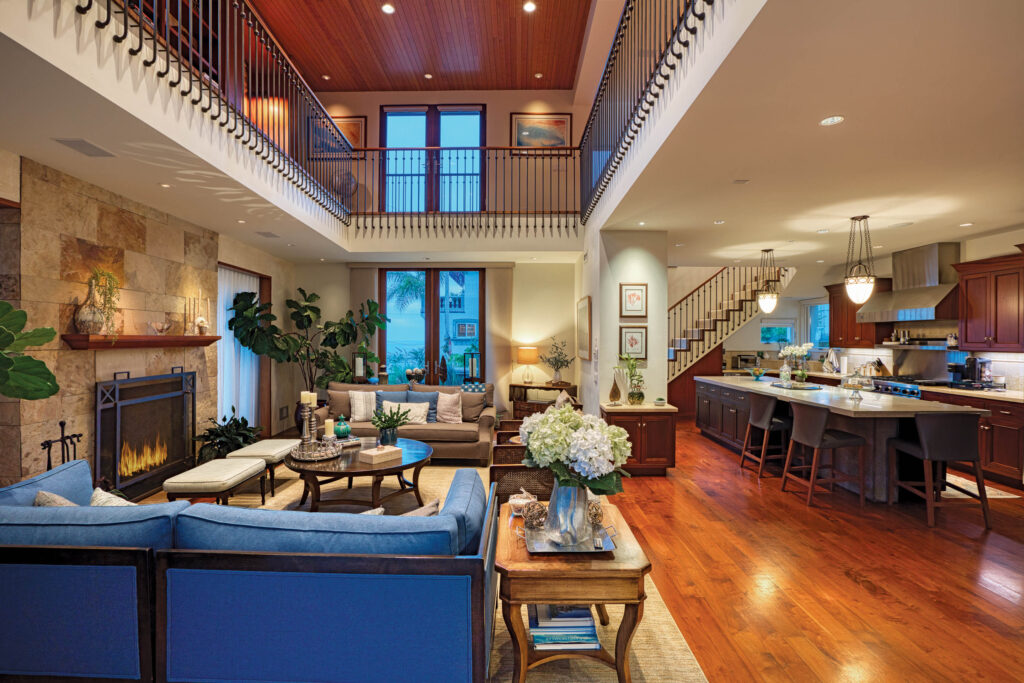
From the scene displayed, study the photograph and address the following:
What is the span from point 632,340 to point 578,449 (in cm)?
403

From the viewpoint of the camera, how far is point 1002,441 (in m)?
5.12

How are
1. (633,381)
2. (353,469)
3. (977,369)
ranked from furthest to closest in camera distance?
1. (977,369)
2. (633,381)
3. (353,469)

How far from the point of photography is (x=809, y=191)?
4.18 meters

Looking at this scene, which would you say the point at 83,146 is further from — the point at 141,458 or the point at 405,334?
the point at 405,334

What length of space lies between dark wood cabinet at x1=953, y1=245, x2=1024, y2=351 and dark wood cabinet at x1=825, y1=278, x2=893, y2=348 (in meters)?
1.65

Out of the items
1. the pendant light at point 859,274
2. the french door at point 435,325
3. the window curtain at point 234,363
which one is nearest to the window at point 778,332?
the pendant light at point 859,274

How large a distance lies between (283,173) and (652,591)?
4.77 metres

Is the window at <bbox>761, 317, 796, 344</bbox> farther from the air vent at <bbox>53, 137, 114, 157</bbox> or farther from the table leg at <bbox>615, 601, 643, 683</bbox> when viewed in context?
the air vent at <bbox>53, 137, 114, 157</bbox>

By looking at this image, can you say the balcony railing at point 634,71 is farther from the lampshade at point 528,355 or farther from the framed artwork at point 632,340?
the lampshade at point 528,355

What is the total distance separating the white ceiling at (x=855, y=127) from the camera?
1941mm

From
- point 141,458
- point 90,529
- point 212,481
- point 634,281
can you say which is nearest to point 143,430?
point 141,458

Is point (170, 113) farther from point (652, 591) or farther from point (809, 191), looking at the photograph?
point (809, 191)

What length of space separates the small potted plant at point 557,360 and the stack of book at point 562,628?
18.5 feet

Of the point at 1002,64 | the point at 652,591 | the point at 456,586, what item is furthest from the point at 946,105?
the point at 456,586
